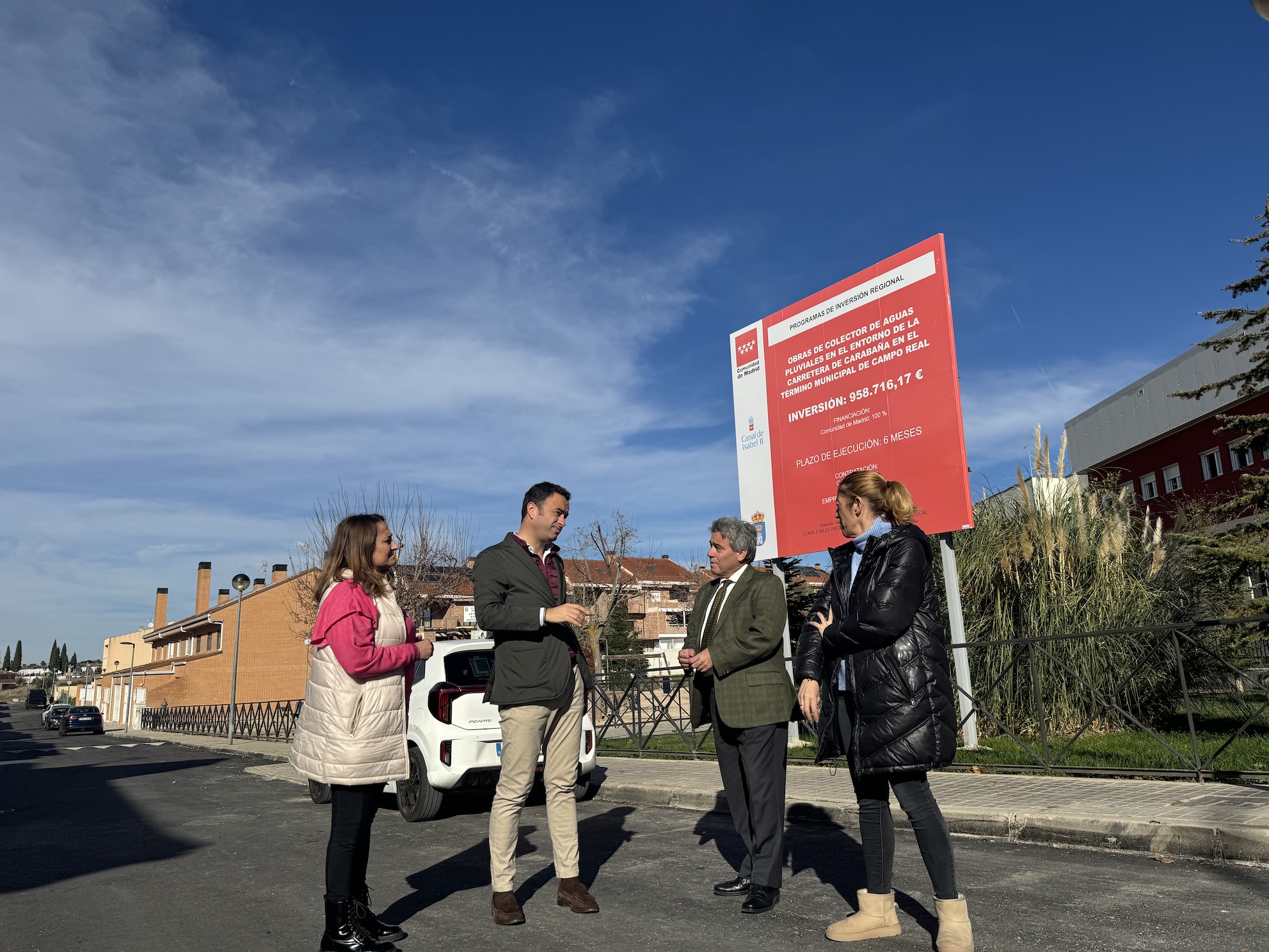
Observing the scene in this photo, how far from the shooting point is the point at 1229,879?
4.31 meters

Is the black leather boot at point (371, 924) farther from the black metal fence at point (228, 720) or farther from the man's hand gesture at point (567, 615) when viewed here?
the black metal fence at point (228, 720)

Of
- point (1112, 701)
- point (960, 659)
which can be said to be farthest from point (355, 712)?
point (1112, 701)

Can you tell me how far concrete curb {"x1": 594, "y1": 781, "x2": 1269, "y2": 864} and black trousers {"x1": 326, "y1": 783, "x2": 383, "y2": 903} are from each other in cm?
350

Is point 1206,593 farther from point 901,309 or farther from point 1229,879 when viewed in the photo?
point 1229,879

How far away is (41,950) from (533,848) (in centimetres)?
271

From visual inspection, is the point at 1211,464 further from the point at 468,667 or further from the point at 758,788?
the point at 758,788

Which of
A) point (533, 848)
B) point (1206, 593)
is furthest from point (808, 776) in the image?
point (1206, 593)

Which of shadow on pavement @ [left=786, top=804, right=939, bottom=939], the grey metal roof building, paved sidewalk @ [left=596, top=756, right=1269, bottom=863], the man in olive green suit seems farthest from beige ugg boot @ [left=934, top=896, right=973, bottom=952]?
the grey metal roof building

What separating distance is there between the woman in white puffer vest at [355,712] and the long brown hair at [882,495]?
1863 mm

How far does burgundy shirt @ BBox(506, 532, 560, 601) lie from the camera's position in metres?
4.25

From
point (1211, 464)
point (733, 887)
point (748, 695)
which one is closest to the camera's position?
point (748, 695)

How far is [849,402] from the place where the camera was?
35.8ft

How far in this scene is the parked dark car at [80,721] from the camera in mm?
43000

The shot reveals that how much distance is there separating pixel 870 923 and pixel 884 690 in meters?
0.92
